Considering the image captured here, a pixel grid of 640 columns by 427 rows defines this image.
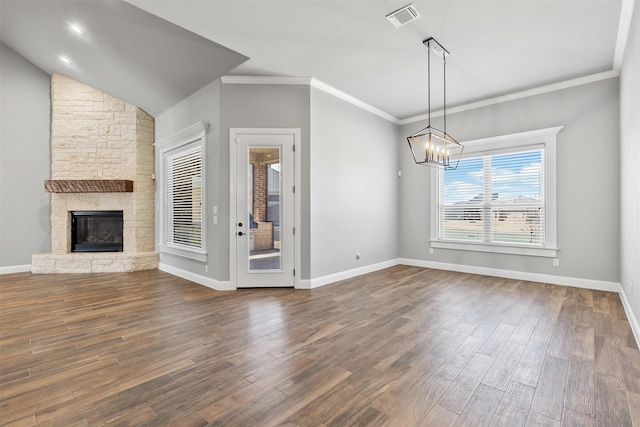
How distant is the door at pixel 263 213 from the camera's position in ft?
15.4

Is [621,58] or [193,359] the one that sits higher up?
[621,58]

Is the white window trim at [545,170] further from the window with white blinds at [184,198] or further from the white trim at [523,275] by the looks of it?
the window with white blinds at [184,198]

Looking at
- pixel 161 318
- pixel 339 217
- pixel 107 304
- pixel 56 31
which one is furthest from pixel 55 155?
pixel 339 217

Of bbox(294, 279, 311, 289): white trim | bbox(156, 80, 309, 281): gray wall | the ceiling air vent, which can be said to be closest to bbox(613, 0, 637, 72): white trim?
the ceiling air vent

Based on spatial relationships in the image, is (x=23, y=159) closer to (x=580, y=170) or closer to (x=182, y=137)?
(x=182, y=137)

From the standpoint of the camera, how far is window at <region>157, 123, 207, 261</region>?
520 centimetres

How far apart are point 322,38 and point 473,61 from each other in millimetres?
2091

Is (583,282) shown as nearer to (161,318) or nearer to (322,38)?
(322,38)

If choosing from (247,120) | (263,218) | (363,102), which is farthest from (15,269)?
(363,102)

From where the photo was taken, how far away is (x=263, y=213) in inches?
186

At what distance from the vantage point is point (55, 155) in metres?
6.29

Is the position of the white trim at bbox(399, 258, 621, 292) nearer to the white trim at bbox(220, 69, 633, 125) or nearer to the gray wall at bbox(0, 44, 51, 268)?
the white trim at bbox(220, 69, 633, 125)

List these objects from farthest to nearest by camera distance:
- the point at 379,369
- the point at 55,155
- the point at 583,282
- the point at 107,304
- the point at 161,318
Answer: the point at 55,155
the point at 583,282
the point at 107,304
the point at 161,318
the point at 379,369

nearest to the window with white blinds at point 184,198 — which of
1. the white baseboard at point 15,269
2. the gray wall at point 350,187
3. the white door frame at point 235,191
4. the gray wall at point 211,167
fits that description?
the gray wall at point 211,167
